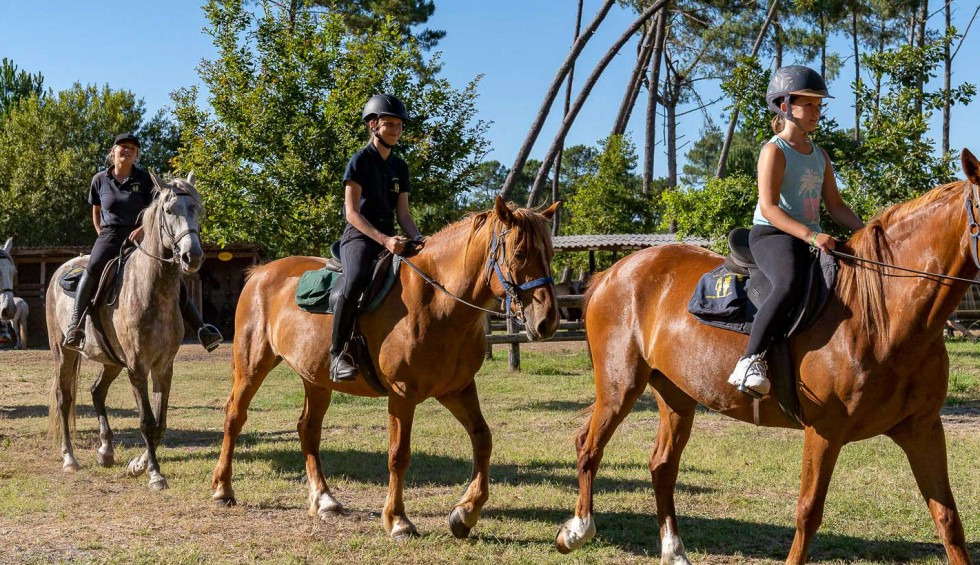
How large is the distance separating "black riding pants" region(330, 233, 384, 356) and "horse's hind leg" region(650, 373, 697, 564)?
2.12 meters

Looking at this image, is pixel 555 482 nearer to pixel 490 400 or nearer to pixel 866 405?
pixel 866 405

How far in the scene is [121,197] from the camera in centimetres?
877

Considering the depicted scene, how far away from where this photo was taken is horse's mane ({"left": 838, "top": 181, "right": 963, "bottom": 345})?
178 inches

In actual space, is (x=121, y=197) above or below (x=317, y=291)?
above

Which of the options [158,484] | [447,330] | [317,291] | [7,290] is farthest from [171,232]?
[447,330]

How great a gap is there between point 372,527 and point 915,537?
3678 mm

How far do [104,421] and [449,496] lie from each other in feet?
13.2

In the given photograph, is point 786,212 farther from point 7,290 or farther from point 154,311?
point 7,290

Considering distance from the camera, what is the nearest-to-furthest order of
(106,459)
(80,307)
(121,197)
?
1. (80,307)
2. (121,197)
3. (106,459)

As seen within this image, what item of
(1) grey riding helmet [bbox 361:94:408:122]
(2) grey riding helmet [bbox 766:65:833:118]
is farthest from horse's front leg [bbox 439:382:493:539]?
(2) grey riding helmet [bbox 766:65:833:118]

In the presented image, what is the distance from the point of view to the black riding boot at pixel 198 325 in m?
8.92

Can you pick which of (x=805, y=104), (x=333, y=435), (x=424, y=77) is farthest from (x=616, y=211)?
(x=805, y=104)

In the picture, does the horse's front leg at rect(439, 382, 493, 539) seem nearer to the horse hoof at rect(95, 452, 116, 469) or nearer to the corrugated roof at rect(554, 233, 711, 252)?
the horse hoof at rect(95, 452, 116, 469)

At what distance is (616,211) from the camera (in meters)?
33.0
